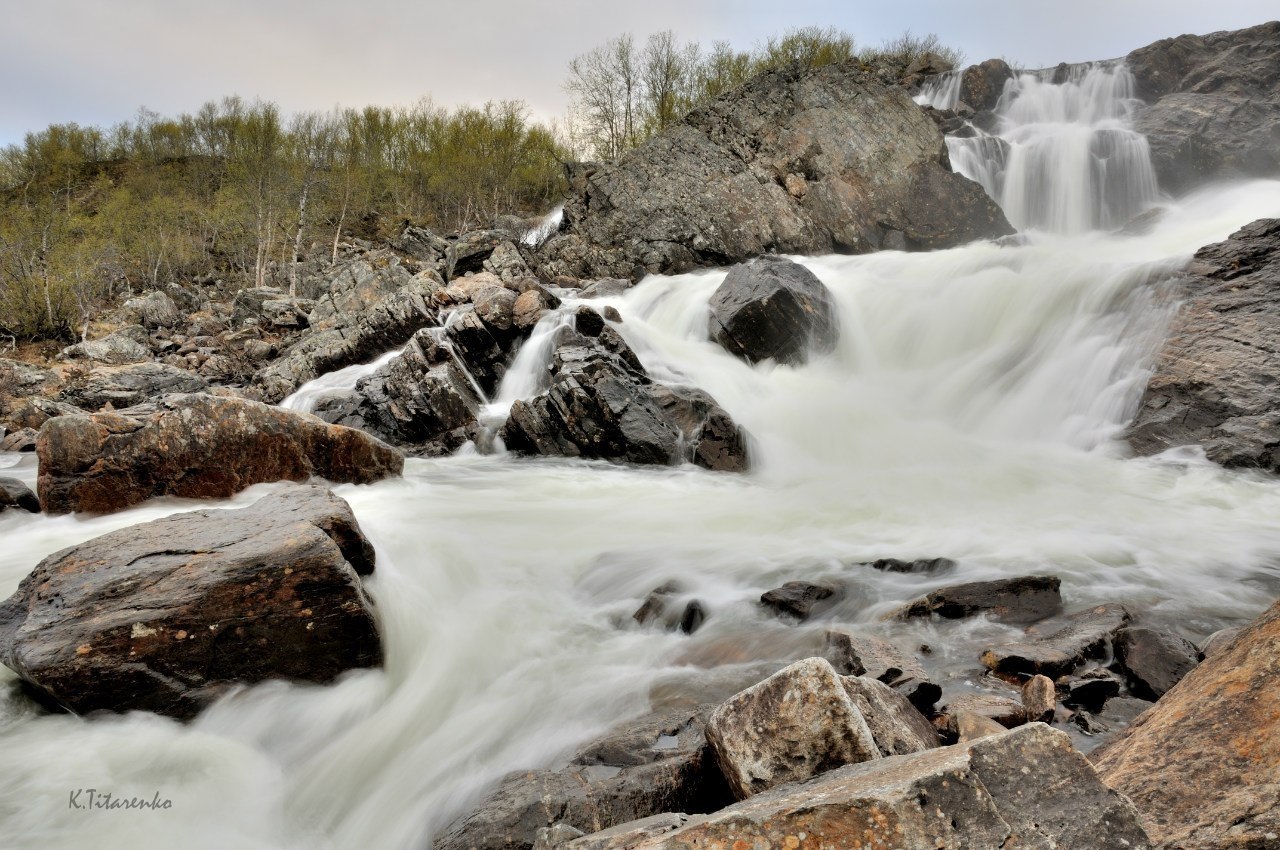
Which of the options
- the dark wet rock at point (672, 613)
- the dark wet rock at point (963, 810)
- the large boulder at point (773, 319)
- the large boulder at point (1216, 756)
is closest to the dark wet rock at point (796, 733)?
the dark wet rock at point (963, 810)

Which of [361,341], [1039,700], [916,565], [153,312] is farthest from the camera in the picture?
[153,312]

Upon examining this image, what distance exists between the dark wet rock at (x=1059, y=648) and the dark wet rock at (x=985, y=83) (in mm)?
33068

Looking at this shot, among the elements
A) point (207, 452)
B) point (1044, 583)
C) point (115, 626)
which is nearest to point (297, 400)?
point (207, 452)

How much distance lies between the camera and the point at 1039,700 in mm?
3471

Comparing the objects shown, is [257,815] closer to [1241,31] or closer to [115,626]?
[115,626]

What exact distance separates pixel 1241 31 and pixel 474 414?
116 ft

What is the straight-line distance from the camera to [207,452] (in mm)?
7551

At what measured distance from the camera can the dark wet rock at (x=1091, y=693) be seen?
3.58m

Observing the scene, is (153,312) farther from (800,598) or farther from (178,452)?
(800,598)

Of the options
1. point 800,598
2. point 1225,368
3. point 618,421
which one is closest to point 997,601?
point 800,598

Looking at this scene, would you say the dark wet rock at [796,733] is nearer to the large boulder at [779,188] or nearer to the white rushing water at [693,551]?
the white rushing water at [693,551]

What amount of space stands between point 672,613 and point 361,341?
14.4m

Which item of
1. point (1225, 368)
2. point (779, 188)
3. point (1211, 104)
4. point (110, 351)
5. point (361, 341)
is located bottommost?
point (1225, 368)

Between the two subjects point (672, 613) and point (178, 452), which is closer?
point (672, 613)
